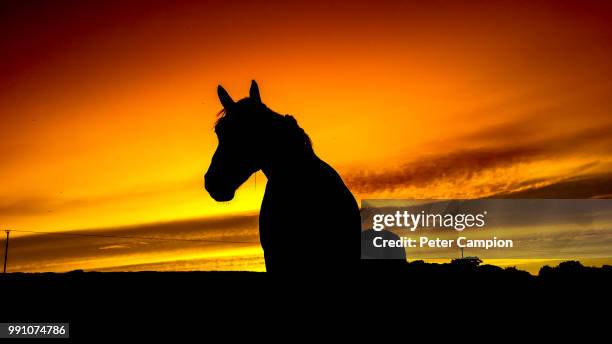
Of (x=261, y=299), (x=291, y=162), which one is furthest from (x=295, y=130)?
(x=261, y=299)

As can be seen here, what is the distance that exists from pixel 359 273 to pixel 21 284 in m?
10.00

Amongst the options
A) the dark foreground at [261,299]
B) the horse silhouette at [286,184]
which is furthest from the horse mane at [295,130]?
the dark foreground at [261,299]

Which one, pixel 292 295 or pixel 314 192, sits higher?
pixel 314 192

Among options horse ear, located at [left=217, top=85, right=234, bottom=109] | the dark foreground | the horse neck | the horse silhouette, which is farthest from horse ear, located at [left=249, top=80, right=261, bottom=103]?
the dark foreground

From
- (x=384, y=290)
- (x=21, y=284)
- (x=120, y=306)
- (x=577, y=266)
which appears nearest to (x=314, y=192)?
(x=384, y=290)

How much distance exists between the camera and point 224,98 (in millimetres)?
7430

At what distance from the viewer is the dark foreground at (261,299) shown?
24.1ft

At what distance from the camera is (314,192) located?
7.27 m

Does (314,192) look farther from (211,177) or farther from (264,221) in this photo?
(211,177)

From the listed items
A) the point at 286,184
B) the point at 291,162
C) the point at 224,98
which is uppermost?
the point at 224,98

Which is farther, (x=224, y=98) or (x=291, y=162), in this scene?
(x=224, y=98)

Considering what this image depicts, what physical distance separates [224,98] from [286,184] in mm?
1222

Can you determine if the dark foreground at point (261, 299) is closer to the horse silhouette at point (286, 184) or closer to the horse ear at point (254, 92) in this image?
the horse silhouette at point (286, 184)

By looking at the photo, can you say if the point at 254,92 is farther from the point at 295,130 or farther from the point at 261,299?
the point at 261,299
